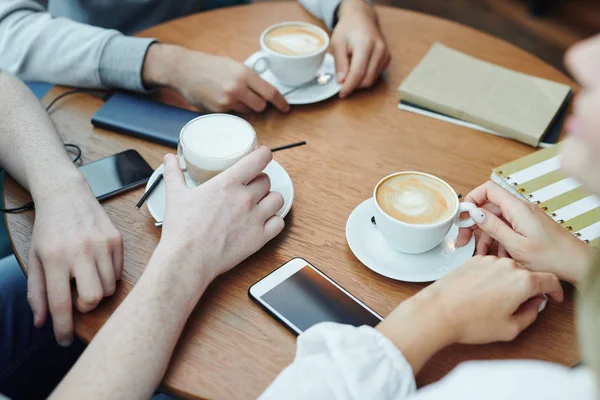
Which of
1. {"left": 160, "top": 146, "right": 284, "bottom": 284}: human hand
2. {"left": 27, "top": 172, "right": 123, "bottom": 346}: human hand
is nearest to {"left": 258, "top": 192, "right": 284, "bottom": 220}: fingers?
{"left": 160, "top": 146, "right": 284, "bottom": 284}: human hand

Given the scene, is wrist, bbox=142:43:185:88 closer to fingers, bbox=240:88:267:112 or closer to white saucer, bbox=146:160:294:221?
fingers, bbox=240:88:267:112

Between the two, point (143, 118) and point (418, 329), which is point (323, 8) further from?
point (418, 329)

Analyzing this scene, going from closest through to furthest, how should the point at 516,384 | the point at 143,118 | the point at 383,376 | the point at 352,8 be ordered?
the point at 516,384, the point at 383,376, the point at 143,118, the point at 352,8

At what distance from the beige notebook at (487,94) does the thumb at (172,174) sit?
1.63 feet

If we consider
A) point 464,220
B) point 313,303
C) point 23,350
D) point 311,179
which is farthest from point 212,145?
point 23,350

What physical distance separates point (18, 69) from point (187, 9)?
0.55 metres

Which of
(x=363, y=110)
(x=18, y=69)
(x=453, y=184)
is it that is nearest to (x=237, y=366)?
(x=453, y=184)

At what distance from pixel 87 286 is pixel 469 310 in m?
0.51

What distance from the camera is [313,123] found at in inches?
43.8

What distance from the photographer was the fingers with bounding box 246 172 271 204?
85cm

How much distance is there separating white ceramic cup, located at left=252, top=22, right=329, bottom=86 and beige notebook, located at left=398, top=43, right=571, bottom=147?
18 cm

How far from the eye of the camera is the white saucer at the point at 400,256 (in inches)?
32.1

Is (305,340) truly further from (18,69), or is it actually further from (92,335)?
(18,69)

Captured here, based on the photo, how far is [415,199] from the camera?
847mm
